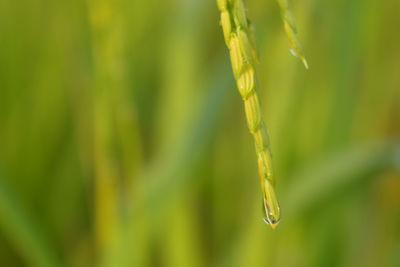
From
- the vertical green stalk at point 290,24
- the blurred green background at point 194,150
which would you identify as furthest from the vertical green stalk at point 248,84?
the blurred green background at point 194,150

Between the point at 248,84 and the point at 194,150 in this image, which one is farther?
the point at 194,150

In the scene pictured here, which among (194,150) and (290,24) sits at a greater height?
(290,24)

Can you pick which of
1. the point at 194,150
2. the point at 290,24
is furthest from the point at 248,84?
the point at 194,150

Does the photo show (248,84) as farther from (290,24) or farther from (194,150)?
(194,150)

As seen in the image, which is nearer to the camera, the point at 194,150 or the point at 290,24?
the point at 290,24

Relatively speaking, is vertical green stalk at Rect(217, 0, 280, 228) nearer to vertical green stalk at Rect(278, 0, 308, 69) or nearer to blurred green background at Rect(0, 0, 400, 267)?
vertical green stalk at Rect(278, 0, 308, 69)

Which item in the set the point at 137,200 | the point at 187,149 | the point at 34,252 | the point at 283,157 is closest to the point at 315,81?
the point at 283,157
